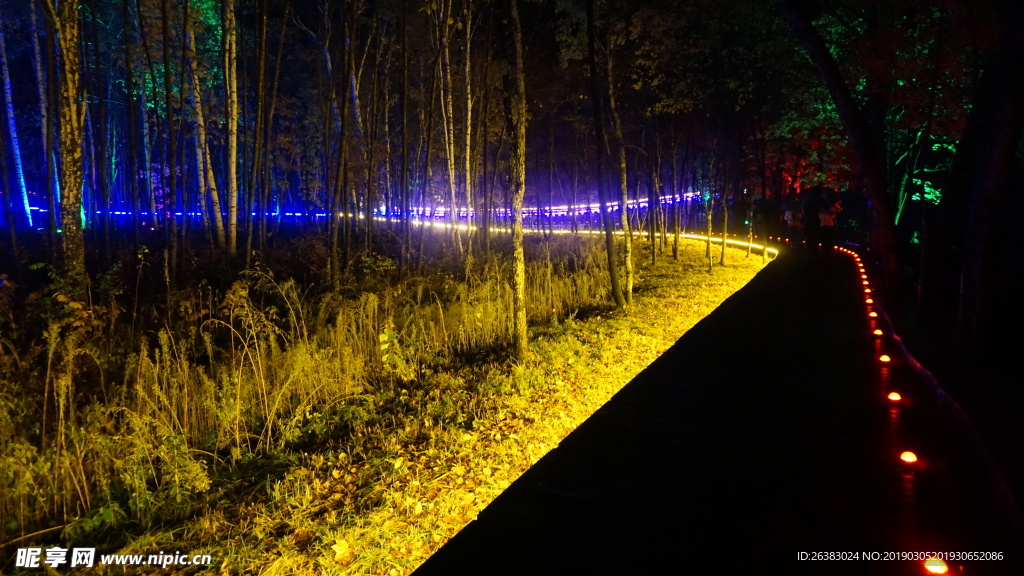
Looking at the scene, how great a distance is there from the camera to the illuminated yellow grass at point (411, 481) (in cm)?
334

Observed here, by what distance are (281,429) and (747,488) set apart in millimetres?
3718

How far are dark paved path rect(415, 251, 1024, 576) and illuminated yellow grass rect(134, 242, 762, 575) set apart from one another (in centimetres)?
22

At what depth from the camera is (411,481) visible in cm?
417

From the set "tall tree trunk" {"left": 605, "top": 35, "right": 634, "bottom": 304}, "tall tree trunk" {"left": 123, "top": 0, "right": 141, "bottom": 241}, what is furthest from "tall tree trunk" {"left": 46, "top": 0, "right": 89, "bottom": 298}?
"tall tree trunk" {"left": 605, "top": 35, "right": 634, "bottom": 304}

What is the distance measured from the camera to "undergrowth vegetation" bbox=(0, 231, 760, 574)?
356 centimetres

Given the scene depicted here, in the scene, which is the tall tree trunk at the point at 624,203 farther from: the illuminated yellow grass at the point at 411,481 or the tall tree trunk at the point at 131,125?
the tall tree trunk at the point at 131,125

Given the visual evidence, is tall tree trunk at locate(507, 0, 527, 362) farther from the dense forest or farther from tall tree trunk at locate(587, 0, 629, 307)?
tall tree trunk at locate(587, 0, 629, 307)

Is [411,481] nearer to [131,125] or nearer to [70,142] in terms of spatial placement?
[70,142]

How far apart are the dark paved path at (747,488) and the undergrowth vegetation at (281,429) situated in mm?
398

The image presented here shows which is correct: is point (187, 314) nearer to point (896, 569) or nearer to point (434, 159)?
point (896, 569)

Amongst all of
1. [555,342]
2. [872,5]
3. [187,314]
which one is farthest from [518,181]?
[872,5]

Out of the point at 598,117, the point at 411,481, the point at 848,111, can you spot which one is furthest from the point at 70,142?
the point at 848,111

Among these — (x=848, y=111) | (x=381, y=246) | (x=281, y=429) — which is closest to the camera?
(x=281, y=429)

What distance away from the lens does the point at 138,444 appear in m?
4.09
